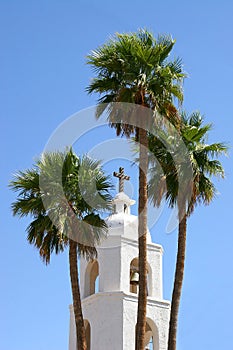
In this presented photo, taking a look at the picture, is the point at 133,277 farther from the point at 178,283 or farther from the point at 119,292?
the point at 178,283

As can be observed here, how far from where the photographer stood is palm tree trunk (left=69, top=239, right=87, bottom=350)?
20469mm

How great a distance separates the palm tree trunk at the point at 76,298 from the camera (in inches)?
806

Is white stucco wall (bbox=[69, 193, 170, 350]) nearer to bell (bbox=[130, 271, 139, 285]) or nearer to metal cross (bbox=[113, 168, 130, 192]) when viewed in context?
bell (bbox=[130, 271, 139, 285])

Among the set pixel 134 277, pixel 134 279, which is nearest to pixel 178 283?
pixel 134 279

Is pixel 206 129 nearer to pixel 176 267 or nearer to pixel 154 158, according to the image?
pixel 154 158

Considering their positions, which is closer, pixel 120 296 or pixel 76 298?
pixel 76 298

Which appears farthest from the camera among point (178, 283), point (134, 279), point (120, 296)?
point (134, 279)

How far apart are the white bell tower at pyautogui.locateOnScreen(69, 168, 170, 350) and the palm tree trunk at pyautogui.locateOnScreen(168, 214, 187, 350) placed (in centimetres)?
376

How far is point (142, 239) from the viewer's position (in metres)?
20.1

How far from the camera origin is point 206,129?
23125 mm

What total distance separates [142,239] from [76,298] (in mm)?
2868

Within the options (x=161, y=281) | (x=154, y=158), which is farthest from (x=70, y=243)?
(x=161, y=281)

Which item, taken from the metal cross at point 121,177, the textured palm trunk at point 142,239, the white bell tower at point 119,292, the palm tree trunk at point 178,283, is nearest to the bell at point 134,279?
the white bell tower at point 119,292

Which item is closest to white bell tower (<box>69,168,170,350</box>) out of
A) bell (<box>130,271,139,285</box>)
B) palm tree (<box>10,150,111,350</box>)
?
bell (<box>130,271,139,285</box>)
